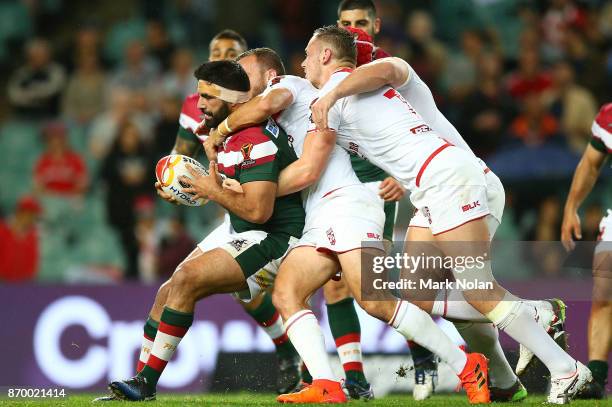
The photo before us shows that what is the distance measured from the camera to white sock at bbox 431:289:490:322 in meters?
7.18

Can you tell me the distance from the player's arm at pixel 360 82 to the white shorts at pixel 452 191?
1.84 ft

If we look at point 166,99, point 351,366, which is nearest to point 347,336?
point 351,366

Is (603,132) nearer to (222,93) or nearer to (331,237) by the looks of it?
(331,237)

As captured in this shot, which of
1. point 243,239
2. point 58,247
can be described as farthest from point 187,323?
point 58,247

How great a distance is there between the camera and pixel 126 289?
10438mm

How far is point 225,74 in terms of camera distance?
7.25 m

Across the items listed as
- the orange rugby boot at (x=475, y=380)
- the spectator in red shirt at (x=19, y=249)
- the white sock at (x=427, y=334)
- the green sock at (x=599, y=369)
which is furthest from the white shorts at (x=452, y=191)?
the spectator in red shirt at (x=19, y=249)

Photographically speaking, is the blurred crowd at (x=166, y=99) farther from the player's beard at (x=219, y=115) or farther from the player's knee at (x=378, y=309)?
the player's knee at (x=378, y=309)

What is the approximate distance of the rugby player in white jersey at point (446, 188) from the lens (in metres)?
6.72

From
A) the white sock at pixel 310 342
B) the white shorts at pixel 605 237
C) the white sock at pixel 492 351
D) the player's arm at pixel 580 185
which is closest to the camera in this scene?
the white sock at pixel 310 342

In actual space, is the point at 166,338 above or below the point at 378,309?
below

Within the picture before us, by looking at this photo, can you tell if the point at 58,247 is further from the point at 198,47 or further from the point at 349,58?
the point at 349,58

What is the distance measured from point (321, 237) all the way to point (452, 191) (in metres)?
0.87

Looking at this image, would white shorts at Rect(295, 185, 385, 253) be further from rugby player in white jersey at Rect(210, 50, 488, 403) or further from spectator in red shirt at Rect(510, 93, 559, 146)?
spectator in red shirt at Rect(510, 93, 559, 146)
